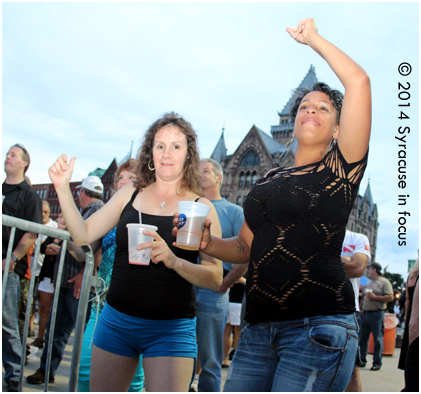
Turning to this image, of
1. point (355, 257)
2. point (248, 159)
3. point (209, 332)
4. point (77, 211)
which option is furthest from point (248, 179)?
point (77, 211)

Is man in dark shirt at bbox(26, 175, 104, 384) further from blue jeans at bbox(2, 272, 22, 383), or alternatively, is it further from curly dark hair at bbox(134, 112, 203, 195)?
curly dark hair at bbox(134, 112, 203, 195)

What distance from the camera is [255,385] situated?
198cm

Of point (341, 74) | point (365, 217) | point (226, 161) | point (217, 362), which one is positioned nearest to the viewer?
point (341, 74)

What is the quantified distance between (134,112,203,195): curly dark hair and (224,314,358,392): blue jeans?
45.6 inches

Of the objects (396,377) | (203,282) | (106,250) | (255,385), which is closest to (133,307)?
(203,282)

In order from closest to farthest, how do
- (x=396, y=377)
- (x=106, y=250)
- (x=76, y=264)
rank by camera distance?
1. (x=106, y=250)
2. (x=76, y=264)
3. (x=396, y=377)

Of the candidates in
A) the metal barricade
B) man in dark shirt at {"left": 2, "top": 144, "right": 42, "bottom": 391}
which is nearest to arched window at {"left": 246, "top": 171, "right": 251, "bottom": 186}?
man in dark shirt at {"left": 2, "top": 144, "right": 42, "bottom": 391}

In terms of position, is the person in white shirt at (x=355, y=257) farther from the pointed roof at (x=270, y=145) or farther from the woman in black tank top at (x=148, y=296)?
the pointed roof at (x=270, y=145)

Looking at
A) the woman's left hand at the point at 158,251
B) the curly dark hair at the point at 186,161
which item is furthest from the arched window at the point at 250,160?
the woman's left hand at the point at 158,251

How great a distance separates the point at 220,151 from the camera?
62.4 m

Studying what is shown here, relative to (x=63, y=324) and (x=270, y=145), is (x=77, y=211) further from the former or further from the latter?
(x=270, y=145)

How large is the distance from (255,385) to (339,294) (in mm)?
526

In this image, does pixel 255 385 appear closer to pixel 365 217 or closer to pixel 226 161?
pixel 226 161

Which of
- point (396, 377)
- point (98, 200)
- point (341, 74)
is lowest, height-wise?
point (396, 377)
